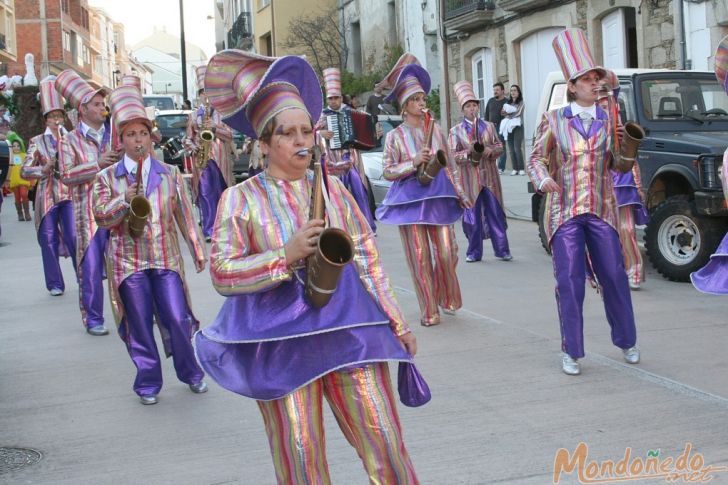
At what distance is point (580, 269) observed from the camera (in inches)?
266

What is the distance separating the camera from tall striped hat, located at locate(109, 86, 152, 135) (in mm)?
6723

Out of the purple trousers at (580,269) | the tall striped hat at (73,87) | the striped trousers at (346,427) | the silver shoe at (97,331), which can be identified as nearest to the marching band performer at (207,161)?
the tall striped hat at (73,87)

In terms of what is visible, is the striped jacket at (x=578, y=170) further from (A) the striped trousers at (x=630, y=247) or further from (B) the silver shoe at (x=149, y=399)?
(A) the striped trousers at (x=630, y=247)

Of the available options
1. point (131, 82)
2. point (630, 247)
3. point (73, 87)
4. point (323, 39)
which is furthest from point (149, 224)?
point (323, 39)

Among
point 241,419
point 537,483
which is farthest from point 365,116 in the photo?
point 537,483

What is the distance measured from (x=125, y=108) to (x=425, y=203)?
2.76 m

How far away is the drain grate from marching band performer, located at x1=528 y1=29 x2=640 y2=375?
3.08 meters

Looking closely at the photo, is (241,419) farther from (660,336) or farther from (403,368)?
(660,336)

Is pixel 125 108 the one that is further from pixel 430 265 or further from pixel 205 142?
pixel 205 142

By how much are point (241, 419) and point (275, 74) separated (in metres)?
2.83

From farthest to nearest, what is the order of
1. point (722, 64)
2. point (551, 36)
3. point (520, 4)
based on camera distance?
point (520, 4) < point (551, 36) < point (722, 64)

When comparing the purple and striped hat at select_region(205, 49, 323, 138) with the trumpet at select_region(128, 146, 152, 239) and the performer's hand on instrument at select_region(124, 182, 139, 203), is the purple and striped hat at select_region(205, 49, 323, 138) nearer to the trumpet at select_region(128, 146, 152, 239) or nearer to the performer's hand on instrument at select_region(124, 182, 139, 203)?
the trumpet at select_region(128, 146, 152, 239)

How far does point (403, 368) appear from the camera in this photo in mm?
3855

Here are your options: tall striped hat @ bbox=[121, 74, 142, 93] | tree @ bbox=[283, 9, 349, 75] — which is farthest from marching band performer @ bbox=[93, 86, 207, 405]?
tree @ bbox=[283, 9, 349, 75]
